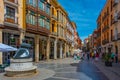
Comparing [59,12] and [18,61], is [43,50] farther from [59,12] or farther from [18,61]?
[18,61]

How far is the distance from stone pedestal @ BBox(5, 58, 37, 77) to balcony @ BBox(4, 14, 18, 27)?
10800 mm

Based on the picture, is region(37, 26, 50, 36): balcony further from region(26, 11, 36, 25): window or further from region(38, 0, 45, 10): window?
region(38, 0, 45, 10): window

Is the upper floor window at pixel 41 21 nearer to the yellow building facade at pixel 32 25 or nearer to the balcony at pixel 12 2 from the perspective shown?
the yellow building facade at pixel 32 25

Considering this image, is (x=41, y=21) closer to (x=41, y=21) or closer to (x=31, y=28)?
(x=41, y=21)

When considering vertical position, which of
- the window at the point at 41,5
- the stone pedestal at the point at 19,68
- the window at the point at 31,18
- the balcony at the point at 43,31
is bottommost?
the stone pedestal at the point at 19,68

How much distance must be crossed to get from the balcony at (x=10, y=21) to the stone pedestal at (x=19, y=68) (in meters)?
10.8

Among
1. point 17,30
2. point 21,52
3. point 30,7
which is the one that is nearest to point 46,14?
point 30,7

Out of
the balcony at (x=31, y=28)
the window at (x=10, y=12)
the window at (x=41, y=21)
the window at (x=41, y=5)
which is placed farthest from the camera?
the window at (x=41, y=21)

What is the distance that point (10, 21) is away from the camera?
2727 cm

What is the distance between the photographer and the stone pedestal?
1559 centimetres

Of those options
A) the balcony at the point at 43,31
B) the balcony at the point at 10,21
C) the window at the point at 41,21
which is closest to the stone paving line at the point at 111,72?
the balcony at the point at 10,21

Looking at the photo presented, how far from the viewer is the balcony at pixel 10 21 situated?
2621 centimetres

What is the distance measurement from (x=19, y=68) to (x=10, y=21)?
1249 cm

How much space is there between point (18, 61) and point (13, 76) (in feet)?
4.17
